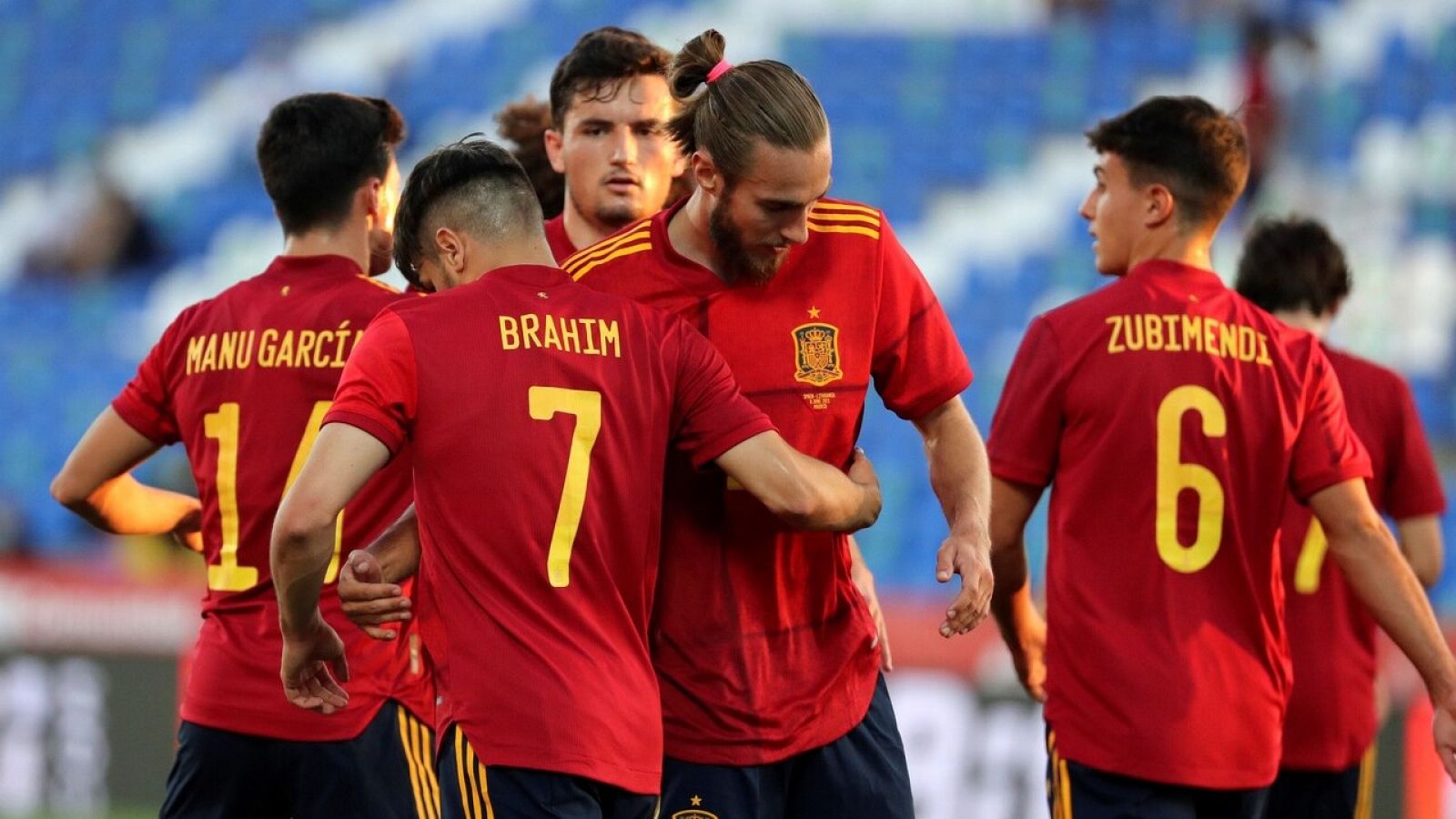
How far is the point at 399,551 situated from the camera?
359 cm

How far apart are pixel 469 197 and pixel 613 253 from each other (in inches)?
14.9

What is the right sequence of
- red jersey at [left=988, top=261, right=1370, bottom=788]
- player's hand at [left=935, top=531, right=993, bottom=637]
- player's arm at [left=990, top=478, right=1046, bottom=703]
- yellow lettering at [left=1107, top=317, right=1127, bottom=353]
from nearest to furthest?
1. player's hand at [left=935, top=531, right=993, bottom=637]
2. red jersey at [left=988, top=261, right=1370, bottom=788]
3. yellow lettering at [left=1107, top=317, right=1127, bottom=353]
4. player's arm at [left=990, top=478, right=1046, bottom=703]

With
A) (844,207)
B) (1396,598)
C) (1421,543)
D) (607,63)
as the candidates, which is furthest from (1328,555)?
(607,63)

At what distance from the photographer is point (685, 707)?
3.78m

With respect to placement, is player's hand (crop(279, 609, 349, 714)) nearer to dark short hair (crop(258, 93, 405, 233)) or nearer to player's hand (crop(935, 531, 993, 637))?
player's hand (crop(935, 531, 993, 637))

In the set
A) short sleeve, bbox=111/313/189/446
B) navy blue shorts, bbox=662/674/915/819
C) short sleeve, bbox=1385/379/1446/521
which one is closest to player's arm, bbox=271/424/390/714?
navy blue shorts, bbox=662/674/915/819

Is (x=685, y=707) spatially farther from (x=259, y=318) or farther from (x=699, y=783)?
(x=259, y=318)

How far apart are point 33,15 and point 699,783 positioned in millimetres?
12540

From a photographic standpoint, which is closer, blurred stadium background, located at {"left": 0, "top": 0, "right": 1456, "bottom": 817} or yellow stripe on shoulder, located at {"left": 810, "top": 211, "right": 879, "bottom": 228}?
yellow stripe on shoulder, located at {"left": 810, "top": 211, "right": 879, "bottom": 228}

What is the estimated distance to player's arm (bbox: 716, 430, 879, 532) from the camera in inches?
139

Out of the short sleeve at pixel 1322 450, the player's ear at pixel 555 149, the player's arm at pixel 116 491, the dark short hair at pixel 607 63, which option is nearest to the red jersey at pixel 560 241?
the player's ear at pixel 555 149

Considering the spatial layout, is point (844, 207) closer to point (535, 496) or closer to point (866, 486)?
point (866, 486)

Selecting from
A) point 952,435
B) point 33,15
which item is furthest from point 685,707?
point 33,15

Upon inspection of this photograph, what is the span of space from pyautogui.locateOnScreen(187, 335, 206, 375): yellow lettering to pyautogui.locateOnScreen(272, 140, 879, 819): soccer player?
1.21 m
